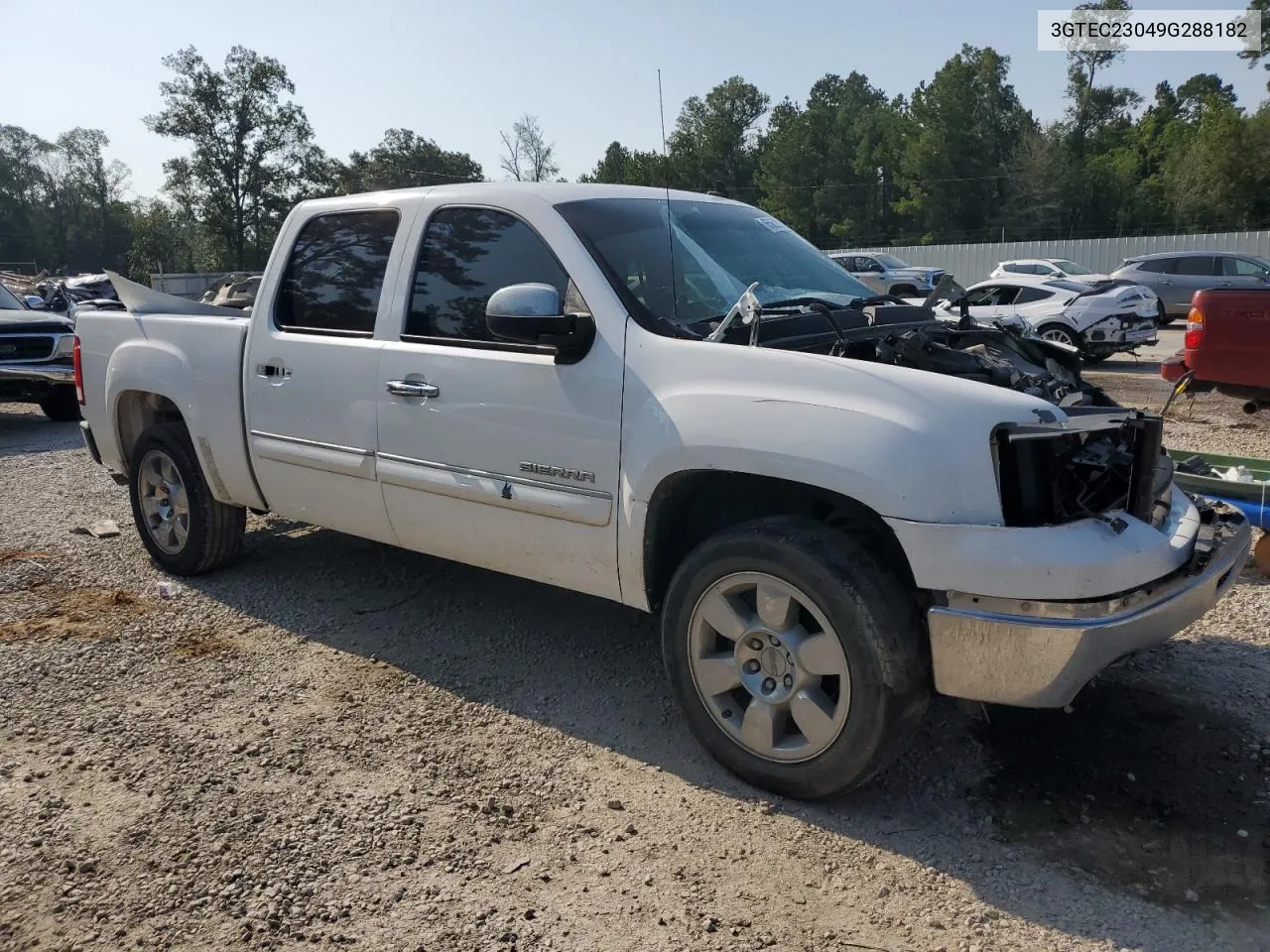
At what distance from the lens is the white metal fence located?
115 feet

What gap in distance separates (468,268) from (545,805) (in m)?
2.12

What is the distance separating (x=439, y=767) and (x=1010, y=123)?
70.4m

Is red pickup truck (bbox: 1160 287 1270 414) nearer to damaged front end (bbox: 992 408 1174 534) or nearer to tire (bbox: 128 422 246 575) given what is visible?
damaged front end (bbox: 992 408 1174 534)

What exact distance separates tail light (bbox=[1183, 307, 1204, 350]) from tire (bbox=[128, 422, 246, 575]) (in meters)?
6.17

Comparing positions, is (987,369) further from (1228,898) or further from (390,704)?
(390,704)

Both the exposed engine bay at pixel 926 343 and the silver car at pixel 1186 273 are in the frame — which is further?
the silver car at pixel 1186 273

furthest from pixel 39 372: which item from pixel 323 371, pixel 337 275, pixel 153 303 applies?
pixel 323 371

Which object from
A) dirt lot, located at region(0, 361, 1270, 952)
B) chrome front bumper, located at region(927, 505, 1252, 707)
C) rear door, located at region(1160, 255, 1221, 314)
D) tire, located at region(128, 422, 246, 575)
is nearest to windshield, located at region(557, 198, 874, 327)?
chrome front bumper, located at region(927, 505, 1252, 707)

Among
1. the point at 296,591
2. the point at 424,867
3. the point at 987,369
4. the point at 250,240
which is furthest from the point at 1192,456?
the point at 250,240

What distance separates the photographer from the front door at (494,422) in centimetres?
354

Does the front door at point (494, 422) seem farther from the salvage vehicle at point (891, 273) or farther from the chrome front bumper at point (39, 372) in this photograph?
the salvage vehicle at point (891, 273)

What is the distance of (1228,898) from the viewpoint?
2713 mm

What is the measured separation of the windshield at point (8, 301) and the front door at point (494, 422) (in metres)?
10.3

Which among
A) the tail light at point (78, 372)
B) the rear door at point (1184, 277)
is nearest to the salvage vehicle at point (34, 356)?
the tail light at point (78, 372)
